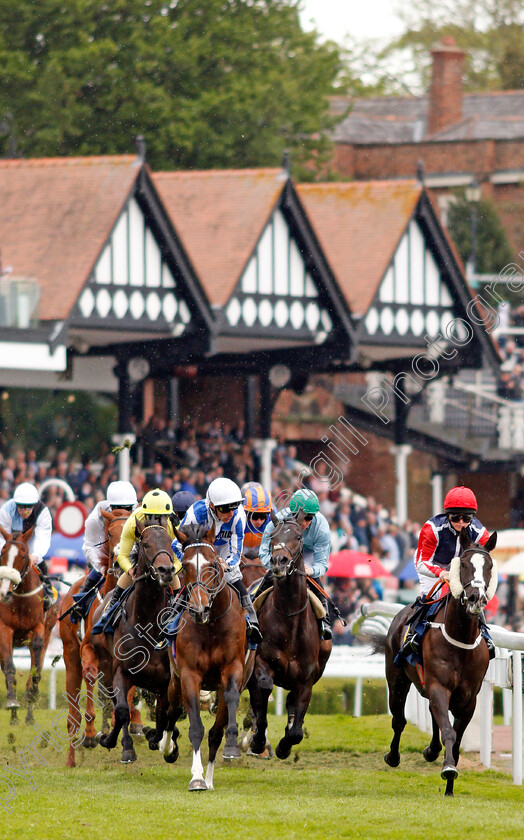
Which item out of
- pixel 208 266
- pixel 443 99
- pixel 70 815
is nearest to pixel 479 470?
pixel 208 266

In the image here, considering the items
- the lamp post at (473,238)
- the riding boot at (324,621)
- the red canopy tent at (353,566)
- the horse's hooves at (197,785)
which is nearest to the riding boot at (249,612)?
the riding boot at (324,621)

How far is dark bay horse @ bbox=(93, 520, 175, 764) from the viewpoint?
9328mm

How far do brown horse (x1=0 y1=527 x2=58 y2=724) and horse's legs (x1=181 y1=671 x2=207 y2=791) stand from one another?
3492 millimetres

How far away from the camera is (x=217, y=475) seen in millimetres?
22000

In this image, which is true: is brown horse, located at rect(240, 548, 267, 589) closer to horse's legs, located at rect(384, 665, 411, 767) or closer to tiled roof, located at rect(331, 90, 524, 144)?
horse's legs, located at rect(384, 665, 411, 767)

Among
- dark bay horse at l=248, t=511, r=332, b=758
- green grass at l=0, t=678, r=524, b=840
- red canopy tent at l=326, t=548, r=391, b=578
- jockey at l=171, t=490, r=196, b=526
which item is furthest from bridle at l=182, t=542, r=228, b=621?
red canopy tent at l=326, t=548, r=391, b=578

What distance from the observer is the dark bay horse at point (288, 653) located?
9820 millimetres

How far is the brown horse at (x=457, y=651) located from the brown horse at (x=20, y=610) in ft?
12.8

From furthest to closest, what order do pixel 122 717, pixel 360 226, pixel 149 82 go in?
pixel 149 82 < pixel 360 226 < pixel 122 717

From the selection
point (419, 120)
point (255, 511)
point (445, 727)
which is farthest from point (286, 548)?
point (419, 120)

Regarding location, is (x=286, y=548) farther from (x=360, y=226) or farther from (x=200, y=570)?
(x=360, y=226)

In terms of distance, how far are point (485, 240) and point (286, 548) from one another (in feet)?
85.3

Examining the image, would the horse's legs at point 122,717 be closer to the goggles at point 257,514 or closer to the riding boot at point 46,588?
the goggles at point 257,514

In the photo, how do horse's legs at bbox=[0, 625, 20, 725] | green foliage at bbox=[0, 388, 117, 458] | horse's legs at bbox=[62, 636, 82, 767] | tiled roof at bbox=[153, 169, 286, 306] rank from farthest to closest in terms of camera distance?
green foliage at bbox=[0, 388, 117, 458]
tiled roof at bbox=[153, 169, 286, 306]
horse's legs at bbox=[0, 625, 20, 725]
horse's legs at bbox=[62, 636, 82, 767]
